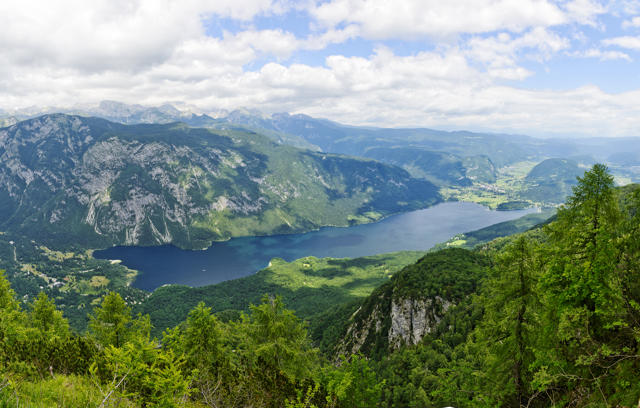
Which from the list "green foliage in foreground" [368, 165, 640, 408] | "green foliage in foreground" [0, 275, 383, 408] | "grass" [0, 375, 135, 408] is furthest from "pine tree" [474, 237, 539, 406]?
"grass" [0, 375, 135, 408]

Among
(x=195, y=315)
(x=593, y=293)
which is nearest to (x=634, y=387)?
(x=593, y=293)

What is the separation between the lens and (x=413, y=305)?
76000 mm

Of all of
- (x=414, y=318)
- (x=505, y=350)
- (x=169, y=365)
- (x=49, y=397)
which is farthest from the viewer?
(x=414, y=318)

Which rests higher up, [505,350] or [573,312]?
[573,312]

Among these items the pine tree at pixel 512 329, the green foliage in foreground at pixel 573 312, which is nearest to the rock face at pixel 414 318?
the green foliage in foreground at pixel 573 312

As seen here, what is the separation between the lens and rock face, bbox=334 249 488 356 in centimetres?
7225

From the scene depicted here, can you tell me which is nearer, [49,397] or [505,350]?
[49,397]

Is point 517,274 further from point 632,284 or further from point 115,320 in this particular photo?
Result: point 115,320

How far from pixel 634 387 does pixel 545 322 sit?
21.6 feet

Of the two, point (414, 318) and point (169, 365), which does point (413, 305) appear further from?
point (169, 365)

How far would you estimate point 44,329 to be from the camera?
37.8m

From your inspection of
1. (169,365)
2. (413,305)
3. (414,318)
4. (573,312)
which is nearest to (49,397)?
(169,365)

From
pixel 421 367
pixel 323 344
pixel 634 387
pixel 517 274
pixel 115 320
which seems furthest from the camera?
pixel 323 344

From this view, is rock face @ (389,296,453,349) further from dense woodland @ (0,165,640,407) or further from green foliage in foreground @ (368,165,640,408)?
green foliage in foreground @ (368,165,640,408)
